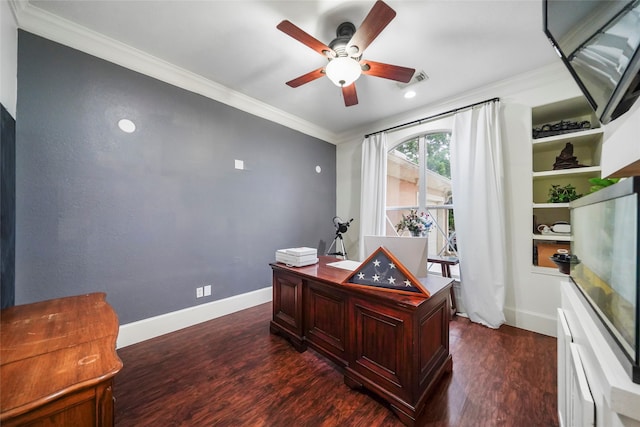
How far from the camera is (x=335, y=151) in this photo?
4449 millimetres

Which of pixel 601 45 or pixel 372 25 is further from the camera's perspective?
pixel 372 25

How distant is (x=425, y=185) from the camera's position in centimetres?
342

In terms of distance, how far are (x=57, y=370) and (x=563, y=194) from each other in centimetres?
389

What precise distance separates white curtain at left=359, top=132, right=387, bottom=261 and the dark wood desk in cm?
181

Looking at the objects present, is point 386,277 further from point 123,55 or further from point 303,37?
point 123,55

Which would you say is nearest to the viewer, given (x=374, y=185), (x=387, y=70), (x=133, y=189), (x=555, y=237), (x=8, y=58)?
(x=8, y=58)

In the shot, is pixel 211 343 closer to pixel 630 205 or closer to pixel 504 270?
pixel 630 205

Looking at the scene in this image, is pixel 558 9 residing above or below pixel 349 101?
below

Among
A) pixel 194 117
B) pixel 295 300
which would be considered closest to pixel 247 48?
pixel 194 117

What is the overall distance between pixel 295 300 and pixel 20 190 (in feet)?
7.57

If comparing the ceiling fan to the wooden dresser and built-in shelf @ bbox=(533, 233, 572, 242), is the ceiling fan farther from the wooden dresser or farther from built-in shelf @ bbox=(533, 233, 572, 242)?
built-in shelf @ bbox=(533, 233, 572, 242)

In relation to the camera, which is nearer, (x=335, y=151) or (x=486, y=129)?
(x=486, y=129)

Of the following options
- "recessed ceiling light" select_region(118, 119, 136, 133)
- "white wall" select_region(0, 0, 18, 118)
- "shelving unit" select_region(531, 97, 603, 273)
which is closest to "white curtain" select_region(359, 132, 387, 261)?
"shelving unit" select_region(531, 97, 603, 273)

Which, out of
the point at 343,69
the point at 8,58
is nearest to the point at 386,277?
the point at 343,69
